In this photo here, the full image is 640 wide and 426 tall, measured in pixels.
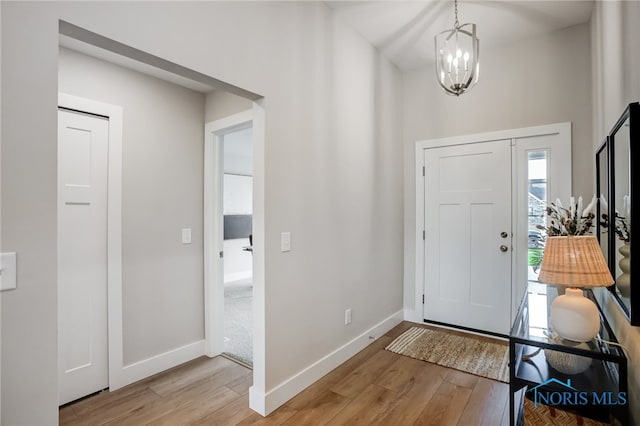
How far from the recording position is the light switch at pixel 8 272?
1.07 metres

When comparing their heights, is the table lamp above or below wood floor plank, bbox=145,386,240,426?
above

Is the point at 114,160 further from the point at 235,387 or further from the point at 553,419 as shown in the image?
the point at 553,419

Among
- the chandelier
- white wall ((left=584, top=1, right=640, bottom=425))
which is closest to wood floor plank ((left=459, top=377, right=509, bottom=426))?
white wall ((left=584, top=1, right=640, bottom=425))

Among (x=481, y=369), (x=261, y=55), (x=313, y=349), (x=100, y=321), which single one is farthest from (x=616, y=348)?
(x=100, y=321)

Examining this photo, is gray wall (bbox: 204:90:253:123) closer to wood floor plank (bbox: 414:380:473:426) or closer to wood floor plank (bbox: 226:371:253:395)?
wood floor plank (bbox: 226:371:253:395)

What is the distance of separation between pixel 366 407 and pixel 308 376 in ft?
1.54

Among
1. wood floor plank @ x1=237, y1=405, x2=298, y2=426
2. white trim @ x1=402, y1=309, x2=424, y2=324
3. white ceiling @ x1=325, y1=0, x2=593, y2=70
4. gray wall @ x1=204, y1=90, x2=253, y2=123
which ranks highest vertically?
white ceiling @ x1=325, y1=0, x2=593, y2=70

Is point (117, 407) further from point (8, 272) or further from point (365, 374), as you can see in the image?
point (365, 374)

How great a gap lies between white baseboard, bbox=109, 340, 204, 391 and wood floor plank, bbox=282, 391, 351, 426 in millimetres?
1298

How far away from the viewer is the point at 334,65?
2.69 metres

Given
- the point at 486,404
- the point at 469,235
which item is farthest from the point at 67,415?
the point at 469,235

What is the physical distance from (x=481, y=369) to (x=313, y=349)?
1.33 metres

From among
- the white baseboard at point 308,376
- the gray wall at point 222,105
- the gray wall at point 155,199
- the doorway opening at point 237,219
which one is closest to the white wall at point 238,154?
the doorway opening at point 237,219

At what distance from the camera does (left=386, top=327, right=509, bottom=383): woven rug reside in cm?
259
